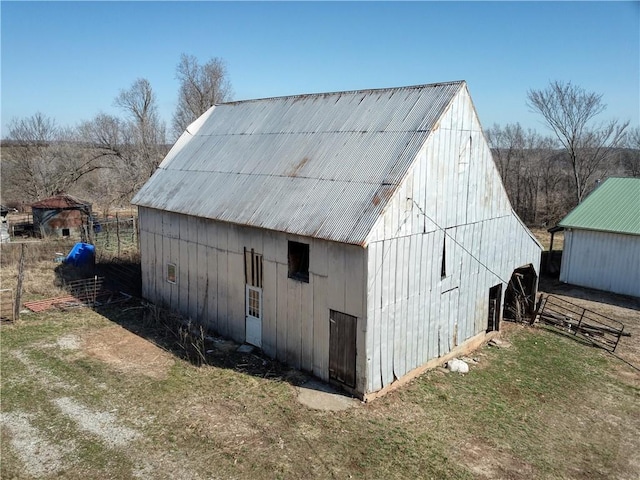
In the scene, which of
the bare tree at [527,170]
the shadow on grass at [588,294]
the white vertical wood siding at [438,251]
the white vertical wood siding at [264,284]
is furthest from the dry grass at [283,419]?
the bare tree at [527,170]

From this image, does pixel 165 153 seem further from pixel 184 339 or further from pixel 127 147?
pixel 184 339

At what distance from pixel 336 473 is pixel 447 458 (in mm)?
2302

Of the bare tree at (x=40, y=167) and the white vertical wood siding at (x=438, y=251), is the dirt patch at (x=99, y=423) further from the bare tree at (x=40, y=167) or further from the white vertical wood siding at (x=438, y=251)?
the bare tree at (x=40, y=167)

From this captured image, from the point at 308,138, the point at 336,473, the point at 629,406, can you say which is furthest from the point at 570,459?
the point at 308,138

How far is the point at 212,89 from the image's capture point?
51781 millimetres

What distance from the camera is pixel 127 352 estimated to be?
47.8ft

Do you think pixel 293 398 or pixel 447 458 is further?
pixel 293 398

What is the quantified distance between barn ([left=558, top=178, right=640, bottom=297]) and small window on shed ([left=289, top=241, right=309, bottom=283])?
1514cm

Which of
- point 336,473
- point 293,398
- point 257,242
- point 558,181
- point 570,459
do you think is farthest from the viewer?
point 558,181

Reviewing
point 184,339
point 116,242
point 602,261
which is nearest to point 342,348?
point 184,339

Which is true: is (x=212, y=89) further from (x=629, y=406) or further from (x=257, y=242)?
(x=629, y=406)

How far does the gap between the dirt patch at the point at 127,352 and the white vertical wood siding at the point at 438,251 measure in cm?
608

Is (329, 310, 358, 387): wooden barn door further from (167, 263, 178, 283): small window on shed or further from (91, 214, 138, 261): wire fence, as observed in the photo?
(91, 214, 138, 261): wire fence

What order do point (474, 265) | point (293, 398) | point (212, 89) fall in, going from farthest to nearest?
point (212, 89) → point (474, 265) → point (293, 398)
